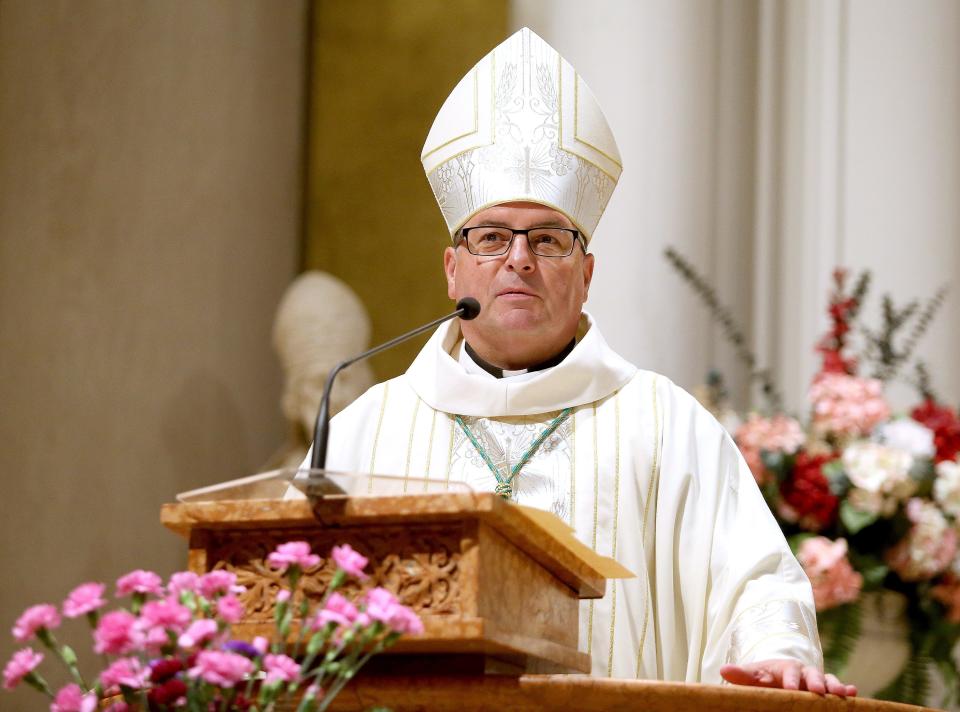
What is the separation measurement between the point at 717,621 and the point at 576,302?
80 cm

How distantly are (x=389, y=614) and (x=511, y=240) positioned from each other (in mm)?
1677

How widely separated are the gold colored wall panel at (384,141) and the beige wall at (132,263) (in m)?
0.16

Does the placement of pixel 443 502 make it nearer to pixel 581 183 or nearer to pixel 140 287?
pixel 581 183

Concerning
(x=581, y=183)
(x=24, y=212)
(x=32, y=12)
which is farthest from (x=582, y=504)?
(x=32, y=12)

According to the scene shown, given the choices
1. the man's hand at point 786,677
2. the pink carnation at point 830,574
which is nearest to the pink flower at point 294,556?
the man's hand at point 786,677

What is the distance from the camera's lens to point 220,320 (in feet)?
20.3

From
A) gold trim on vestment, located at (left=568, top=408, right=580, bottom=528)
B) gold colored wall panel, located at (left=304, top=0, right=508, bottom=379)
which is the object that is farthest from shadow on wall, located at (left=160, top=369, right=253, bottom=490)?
gold trim on vestment, located at (left=568, top=408, right=580, bottom=528)

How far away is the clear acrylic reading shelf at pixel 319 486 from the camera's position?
5.89ft

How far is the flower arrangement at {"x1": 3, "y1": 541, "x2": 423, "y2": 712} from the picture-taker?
4.98ft

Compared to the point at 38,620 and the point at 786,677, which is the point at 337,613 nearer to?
the point at 38,620

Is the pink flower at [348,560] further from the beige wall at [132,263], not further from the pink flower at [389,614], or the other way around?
the beige wall at [132,263]

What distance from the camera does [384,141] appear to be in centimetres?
680

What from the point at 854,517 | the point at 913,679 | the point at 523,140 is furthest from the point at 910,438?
the point at 523,140

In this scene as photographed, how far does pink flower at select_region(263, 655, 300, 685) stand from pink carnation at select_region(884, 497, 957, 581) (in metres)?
2.76
